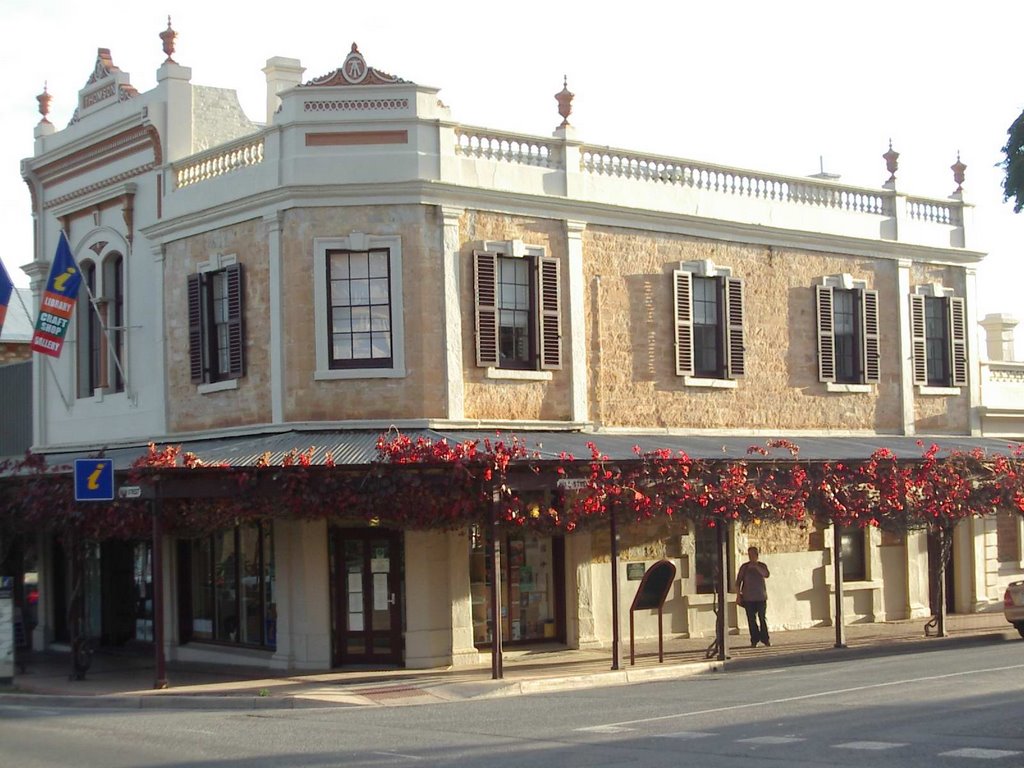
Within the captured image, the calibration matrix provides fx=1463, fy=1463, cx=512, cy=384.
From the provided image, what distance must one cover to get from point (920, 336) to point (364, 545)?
1315cm

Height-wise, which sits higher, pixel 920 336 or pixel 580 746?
pixel 920 336

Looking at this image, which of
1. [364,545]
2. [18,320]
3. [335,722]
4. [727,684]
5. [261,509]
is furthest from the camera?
[18,320]

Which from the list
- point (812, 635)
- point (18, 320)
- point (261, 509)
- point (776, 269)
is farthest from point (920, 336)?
point (18, 320)

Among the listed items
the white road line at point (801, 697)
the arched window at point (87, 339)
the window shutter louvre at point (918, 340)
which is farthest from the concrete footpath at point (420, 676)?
the window shutter louvre at point (918, 340)

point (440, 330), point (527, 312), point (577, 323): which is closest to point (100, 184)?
point (440, 330)

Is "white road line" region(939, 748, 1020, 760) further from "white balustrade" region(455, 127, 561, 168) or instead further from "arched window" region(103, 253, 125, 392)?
"arched window" region(103, 253, 125, 392)

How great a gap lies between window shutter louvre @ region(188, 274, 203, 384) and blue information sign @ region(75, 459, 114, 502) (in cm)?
421

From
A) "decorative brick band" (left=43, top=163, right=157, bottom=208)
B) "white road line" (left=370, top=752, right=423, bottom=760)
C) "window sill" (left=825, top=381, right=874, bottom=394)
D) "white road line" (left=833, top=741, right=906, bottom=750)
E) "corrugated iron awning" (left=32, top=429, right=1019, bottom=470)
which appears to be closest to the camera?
"white road line" (left=833, top=741, right=906, bottom=750)

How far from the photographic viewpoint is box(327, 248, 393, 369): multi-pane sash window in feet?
74.7

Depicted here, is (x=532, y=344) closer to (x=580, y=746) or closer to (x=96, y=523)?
(x=96, y=523)

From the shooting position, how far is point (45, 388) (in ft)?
97.5

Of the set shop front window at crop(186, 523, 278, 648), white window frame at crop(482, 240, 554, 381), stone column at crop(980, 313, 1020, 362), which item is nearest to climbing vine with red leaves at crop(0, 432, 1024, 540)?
shop front window at crop(186, 523, 278, 648)

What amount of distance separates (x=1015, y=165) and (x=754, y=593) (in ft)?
28.8

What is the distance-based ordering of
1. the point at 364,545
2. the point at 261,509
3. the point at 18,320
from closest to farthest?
the point at 261,509 < the point at 364,545 < the point at 18,320
